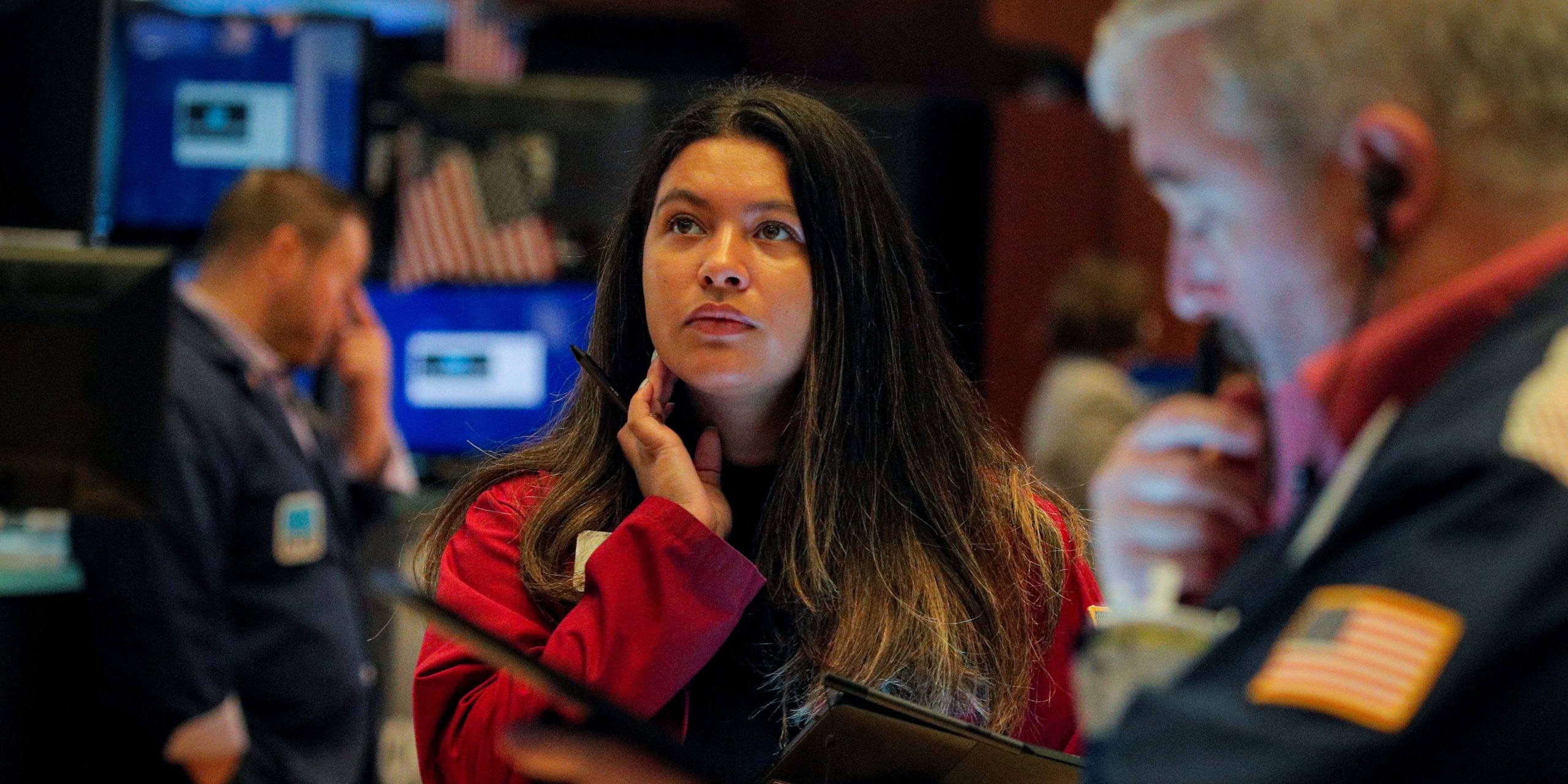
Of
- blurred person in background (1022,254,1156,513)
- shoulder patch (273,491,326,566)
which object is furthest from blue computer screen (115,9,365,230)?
blurred person in background (1022,254,1156,513)

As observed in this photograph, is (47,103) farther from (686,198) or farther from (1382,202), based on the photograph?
(1382,202)

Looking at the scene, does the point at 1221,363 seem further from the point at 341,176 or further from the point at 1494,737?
the point at 341,176

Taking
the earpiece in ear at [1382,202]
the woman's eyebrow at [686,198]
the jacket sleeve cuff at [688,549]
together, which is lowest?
the jacket sleeve cuff at [688,549]

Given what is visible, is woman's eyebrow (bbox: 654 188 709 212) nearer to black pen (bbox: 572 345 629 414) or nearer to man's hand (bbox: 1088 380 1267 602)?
black pen (bbox: 572 345 629 414)

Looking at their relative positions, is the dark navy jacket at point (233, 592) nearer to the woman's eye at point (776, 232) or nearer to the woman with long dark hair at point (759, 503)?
the woman with long dark hair at point (759, 503)

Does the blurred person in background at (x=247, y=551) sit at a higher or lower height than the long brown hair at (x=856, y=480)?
lower

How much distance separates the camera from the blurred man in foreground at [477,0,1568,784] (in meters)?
0.69

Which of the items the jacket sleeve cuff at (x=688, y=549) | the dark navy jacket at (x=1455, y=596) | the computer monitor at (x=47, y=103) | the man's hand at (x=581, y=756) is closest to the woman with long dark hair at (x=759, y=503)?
the jacket sleeve cuff at (x=688, y=549)

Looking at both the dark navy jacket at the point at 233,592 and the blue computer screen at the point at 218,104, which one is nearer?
the dark navy jacket at the point at 233,592

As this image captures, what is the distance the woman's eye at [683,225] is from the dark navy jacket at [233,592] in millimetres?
Result: 1699

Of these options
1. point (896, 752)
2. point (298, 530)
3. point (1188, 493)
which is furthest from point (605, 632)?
Answer: point (298, 530)

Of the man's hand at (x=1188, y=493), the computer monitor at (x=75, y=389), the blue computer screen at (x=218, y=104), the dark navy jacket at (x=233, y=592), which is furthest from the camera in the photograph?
the blue computer screen at (x=218, y=104)

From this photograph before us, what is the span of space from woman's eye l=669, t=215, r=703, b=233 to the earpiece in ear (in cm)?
87

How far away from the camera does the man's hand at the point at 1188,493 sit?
0.83 metres
